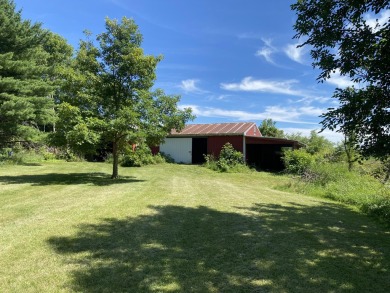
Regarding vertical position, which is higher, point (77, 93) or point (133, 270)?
point (77, 93)

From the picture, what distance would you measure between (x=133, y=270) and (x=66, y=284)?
2.75 ft

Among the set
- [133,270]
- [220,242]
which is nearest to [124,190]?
[220,242]

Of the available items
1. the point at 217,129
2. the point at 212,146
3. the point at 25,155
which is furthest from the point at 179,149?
the point at 25,155

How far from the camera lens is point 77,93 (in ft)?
42.9

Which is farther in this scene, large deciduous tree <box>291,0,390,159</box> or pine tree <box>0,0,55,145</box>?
pine tree <box>0,0,55,145</box>

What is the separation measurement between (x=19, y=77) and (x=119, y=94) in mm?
12093

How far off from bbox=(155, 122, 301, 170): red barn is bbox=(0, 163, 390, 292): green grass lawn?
1615 cm

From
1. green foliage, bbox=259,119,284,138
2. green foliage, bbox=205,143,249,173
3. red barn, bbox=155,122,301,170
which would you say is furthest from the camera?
green foliage, bbox=259,119,284,138

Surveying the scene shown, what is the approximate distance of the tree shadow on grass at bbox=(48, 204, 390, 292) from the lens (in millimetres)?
3920

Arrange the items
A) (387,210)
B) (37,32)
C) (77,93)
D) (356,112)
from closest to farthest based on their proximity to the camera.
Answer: (356,112) < (387,210) < (77,93) < (37,32)

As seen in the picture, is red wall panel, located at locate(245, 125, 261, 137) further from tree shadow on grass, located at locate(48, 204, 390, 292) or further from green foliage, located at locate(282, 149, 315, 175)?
tree shadow on grass, located at locate(48, 204, 390, 292)

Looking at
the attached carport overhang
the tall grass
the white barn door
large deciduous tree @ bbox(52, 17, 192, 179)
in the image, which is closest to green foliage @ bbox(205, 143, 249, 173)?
the white barn door

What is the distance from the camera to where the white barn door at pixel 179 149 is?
27031mm

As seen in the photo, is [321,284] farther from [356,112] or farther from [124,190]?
[124,190]
